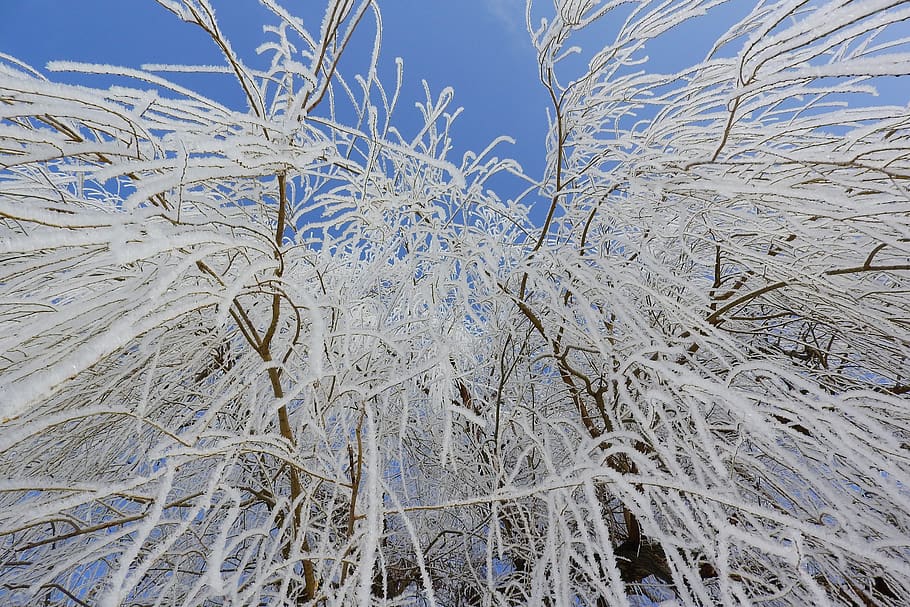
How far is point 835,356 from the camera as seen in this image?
4.41ft

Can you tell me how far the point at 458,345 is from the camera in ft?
4.08

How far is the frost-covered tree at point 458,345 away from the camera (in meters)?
0.58

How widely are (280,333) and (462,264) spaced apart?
461 mm

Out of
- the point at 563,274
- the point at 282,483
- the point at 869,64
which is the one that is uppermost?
the point at 869,64

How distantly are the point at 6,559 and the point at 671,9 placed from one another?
175cm

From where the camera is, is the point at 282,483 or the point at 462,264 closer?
the point at 462,264

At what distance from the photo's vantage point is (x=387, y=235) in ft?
4.32

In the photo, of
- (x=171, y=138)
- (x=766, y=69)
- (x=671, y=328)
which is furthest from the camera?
(x=671, y=328)

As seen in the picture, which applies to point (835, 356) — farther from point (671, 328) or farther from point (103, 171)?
point (103, 171)

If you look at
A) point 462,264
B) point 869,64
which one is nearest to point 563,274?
point 462,264

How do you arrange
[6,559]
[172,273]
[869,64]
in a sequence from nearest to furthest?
[172,273] → [869,64] → [6,559]

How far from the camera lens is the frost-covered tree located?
23.0 inches

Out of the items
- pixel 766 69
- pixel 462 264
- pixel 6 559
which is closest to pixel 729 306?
pixel 766 69

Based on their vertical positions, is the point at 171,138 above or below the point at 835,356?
above
